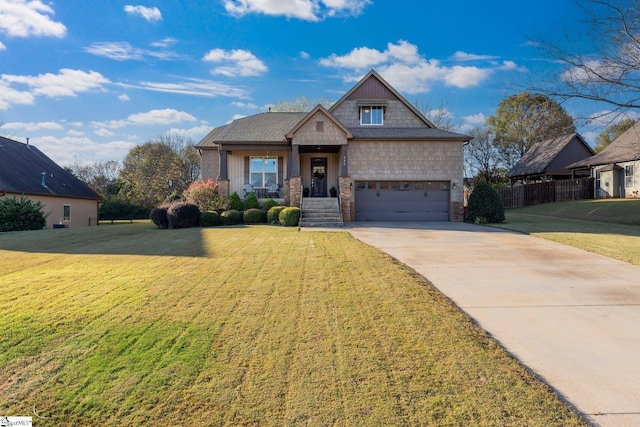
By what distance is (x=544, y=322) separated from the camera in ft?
14.8

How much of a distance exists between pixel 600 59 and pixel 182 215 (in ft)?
57.1

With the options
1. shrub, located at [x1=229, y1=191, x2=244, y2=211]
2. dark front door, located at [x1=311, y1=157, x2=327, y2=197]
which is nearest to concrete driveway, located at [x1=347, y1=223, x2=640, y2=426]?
shrub, located at [x1=229, y1=191, x2=244, y2=211]

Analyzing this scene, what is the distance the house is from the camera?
62.4ft

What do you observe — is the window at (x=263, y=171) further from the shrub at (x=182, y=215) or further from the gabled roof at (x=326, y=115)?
the shrub at (x=182, y=215)

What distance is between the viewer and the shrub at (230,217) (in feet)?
57.5

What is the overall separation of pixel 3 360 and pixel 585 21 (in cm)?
1680

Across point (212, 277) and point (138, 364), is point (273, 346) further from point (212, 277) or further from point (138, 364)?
point (212, 277)

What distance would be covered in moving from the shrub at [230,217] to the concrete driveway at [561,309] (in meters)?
9.80

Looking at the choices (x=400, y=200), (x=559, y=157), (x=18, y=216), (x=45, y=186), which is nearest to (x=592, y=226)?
(x=400, y=200)

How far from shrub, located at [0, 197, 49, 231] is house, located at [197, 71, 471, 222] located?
350 inches

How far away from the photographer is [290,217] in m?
16.6

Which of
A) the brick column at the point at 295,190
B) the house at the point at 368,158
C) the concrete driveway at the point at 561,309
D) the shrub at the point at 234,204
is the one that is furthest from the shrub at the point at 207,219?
the concrete driveway at the point at 561,309

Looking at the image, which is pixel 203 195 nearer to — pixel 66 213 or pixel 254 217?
pixel 254 217

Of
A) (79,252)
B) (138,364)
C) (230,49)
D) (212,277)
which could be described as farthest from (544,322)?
(230,49)
